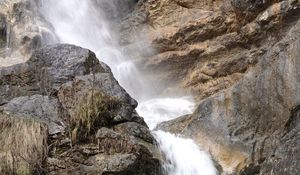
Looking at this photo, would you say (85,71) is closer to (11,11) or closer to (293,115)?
(293,115)

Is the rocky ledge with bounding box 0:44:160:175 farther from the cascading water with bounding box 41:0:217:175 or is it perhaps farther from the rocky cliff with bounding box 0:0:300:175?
the cascading water with bounding box 41:0:217:175

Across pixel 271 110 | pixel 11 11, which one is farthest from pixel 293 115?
pixel 11 11

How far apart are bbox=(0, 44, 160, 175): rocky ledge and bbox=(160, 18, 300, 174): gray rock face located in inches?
59.3

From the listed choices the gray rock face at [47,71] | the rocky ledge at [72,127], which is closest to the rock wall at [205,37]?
the gray rock face at [47,71]

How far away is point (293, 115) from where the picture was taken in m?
9.42

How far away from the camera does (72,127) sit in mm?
8922

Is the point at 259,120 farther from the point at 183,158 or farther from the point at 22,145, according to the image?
the point at 22,145

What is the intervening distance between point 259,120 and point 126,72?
8.39 m

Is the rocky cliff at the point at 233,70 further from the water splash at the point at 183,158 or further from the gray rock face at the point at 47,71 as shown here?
the gray rock face at the point at 47,71

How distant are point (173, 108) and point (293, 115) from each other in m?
5.92

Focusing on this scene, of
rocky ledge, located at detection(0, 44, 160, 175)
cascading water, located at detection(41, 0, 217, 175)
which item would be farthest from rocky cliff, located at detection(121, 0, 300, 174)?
rocky ledge, located at detection(0, 44, 160, 175)

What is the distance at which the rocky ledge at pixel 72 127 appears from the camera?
841 centimetres

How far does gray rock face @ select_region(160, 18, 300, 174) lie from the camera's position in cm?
927

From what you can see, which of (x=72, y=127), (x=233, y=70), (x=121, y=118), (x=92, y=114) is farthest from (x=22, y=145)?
(x=233, y=70)
